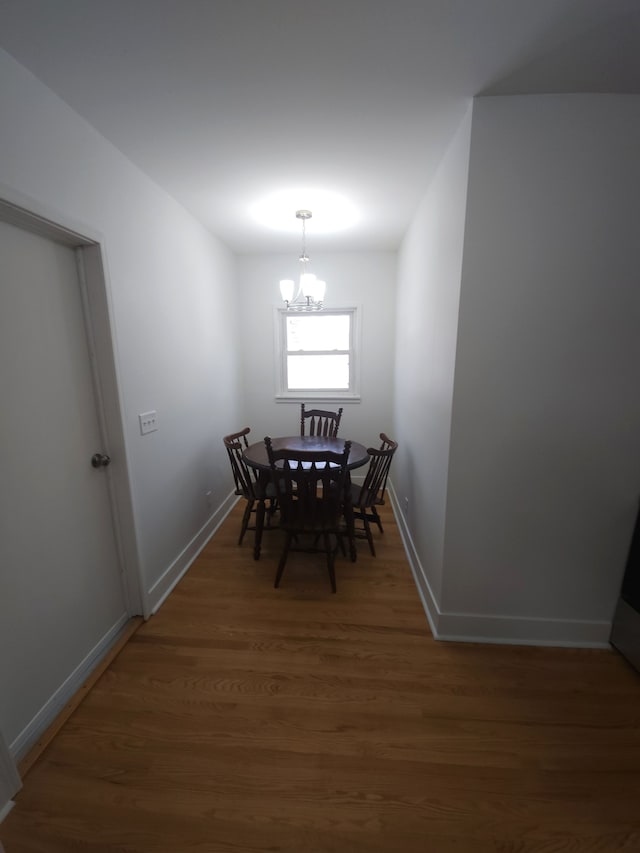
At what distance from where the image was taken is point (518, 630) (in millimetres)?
1661

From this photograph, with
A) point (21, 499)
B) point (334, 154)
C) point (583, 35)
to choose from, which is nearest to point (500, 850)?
point (21, 499)

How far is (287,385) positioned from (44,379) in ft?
8.16

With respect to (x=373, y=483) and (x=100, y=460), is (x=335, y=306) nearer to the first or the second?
(x=373, y=483)

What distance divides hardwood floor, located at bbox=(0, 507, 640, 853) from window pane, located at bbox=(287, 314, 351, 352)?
2672mm

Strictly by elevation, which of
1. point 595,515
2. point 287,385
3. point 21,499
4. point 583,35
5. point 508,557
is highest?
point 583,35

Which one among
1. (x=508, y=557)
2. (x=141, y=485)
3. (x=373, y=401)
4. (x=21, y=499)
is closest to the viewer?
(x=21, y=499)

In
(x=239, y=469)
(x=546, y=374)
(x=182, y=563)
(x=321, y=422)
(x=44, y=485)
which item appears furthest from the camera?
(x=321, y=422)

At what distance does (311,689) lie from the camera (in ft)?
4.74

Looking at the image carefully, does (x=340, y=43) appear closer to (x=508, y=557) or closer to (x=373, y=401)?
(x=508, y=557)

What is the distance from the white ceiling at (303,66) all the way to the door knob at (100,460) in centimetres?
151

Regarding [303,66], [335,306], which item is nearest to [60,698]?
[303,66]

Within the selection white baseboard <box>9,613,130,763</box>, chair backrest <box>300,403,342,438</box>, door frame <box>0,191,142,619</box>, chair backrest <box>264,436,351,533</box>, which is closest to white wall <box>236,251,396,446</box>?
chair backrest <box>300,403,342,438</box>

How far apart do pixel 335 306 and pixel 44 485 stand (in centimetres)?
292

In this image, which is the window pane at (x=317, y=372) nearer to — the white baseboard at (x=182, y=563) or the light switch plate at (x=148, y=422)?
the white baseboard at (x=182, y=563)
